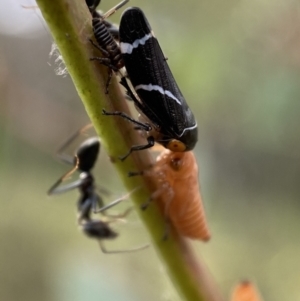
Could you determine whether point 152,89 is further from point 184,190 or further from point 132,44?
point 184,190

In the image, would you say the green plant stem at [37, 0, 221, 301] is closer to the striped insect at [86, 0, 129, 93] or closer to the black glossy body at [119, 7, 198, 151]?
the striped insect at [86, 0, 129, 93]

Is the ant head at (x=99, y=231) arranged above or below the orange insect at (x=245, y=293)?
below

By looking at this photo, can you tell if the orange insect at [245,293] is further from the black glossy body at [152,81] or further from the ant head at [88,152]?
the ant head at [88,152]

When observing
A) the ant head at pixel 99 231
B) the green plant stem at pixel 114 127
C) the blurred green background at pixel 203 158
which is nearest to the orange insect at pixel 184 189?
the green plant stem at pixel 114 127

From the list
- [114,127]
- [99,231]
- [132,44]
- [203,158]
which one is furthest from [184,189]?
[203,158]

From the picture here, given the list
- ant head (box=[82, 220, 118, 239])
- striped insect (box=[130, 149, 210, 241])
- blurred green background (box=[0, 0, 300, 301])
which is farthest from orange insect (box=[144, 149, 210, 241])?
blurred green background (box=[0, 0, 300, 301])

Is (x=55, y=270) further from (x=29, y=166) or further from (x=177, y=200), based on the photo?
(x=177, y=200)

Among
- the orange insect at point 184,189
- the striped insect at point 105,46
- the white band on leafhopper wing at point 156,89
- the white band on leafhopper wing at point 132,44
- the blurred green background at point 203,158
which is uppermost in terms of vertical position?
the striped insect at point 105,46
